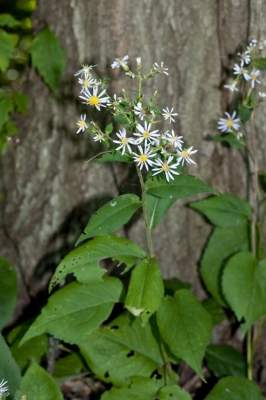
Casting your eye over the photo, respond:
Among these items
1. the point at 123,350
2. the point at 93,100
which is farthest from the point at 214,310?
the point at 93,100

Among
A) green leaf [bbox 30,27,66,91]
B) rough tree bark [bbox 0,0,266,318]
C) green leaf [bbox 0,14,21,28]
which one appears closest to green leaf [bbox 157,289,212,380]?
rough tree bark [bbox 0,0,266,318]

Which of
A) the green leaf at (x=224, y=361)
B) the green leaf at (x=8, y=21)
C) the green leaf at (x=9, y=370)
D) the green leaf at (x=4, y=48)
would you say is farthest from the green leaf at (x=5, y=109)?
the green leaf at (x=224, y=361)

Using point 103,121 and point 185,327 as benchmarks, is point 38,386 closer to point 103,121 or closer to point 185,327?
point 185,327

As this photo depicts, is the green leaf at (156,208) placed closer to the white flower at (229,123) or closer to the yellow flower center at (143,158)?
the yellow flower center at (143,158)

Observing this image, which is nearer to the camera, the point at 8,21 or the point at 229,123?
the point at 229,123

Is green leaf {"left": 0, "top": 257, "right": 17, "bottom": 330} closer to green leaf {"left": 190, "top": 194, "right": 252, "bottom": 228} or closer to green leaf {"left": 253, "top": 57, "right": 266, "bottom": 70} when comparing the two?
green leaf {"left": 190, "top": 194, "right": 252, "bottom": 228}

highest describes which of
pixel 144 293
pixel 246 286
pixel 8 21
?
pixel 8 21
